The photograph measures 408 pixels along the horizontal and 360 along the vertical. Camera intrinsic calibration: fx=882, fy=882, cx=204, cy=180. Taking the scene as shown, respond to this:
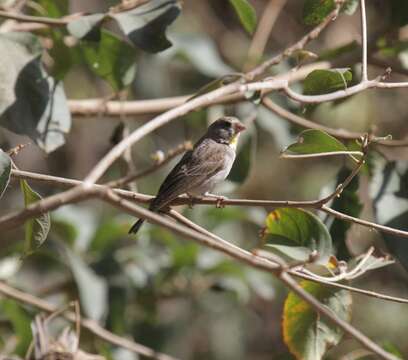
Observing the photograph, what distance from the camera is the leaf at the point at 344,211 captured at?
3.18 m

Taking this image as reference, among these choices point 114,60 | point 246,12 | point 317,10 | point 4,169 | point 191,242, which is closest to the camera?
point 4,169

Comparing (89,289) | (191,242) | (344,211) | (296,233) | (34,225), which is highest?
(34,225)

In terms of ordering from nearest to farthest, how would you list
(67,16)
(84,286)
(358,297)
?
(67,16), (84,286), (358,297)

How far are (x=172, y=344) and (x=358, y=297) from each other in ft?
7.43

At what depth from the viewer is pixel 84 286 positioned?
13.0 feet

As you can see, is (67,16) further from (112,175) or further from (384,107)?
(384,107)

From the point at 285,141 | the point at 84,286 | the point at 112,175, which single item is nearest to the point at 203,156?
the point at 285,141

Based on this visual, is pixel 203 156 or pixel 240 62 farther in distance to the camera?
pixel 240 62

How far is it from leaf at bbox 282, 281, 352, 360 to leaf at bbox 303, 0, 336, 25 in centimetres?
99

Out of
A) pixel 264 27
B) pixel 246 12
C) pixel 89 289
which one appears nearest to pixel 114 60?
pixel 246 12

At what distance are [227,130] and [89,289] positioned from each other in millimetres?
966

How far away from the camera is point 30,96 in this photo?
3.20 meters

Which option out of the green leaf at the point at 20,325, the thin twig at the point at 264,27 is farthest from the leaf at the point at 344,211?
the thin twig at the point at 264,27

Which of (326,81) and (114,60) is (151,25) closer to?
(114,60)
